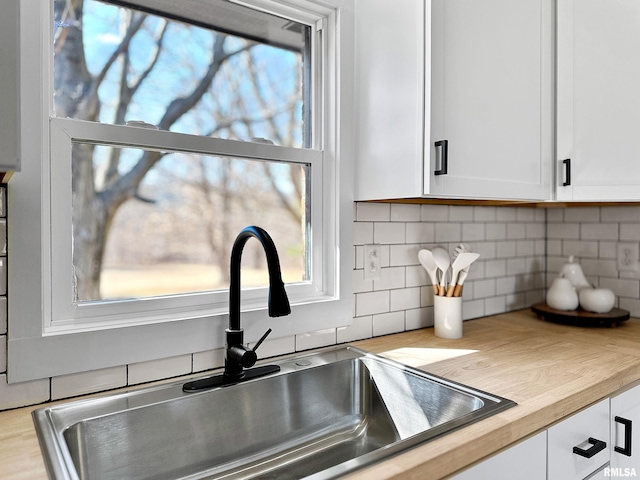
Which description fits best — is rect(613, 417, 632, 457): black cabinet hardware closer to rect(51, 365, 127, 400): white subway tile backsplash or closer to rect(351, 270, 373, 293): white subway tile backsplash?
rect(351, 270, 373, 293): white subway tile backsplash

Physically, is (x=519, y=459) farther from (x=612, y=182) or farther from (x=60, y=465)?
(x=612, y=182)

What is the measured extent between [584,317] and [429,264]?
2.22 ft

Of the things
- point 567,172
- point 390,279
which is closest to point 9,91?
point 390,279

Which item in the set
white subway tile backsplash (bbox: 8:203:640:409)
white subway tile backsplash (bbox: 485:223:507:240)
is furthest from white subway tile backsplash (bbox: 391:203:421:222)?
white subway tile backsplash (bbox: 485:223:507:240)

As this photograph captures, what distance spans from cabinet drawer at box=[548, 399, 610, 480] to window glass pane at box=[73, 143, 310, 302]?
33.6 inches

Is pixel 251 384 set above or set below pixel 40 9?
below

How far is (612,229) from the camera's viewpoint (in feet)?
6.69

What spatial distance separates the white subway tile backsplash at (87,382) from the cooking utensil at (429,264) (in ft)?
3.44

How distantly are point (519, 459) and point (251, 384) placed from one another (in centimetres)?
64

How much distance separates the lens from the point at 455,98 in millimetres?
1336

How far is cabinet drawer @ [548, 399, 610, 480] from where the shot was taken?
105 centimetres

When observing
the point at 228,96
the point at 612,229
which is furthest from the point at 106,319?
the point at 612,229

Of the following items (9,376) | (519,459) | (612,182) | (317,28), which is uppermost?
(317,28)

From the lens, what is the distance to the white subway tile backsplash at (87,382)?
3.51ft
